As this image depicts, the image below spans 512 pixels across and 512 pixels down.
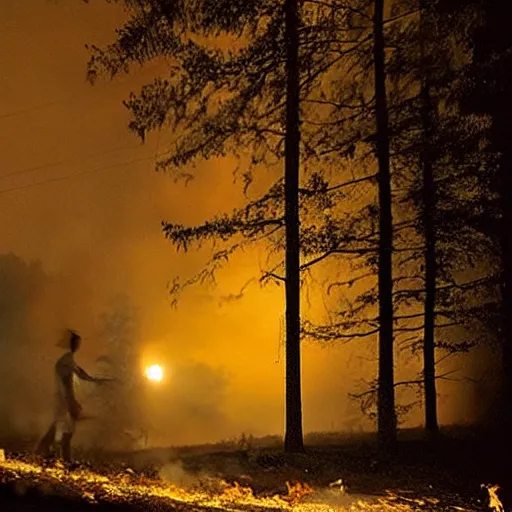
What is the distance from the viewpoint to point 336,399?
19.2m

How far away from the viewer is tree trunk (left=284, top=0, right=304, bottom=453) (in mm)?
11641

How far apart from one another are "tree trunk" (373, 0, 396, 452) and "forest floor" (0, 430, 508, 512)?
2.20 feet

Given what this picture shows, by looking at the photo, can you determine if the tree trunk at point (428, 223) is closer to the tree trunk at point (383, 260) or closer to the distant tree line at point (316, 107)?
the distant tree line at point (316, 107)

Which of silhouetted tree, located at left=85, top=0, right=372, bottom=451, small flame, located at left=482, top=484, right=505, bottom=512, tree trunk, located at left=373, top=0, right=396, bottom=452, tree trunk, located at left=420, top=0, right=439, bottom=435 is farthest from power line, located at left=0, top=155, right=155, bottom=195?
small flame, located at left=482, top=484, right=505, bottom=512

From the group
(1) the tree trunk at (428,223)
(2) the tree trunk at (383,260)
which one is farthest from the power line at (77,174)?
(1) the tree trunk at (428,223)

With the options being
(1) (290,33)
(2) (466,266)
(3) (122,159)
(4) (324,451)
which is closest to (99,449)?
(4) (324,451)

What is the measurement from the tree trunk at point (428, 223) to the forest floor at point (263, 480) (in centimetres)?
183

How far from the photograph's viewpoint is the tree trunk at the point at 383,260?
11.8 meters

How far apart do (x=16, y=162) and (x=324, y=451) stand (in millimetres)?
10050

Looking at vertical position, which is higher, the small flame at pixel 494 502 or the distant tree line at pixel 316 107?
the distant tree line at pixel 316 107

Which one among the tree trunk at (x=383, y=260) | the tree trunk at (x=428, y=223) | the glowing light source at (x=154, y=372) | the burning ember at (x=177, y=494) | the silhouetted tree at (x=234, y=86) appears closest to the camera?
the burning ember at (x=177, y=494)

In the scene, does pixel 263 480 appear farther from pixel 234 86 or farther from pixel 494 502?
pixel 234 86

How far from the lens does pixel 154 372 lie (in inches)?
701

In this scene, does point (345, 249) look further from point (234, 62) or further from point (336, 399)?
point (336, 399)
